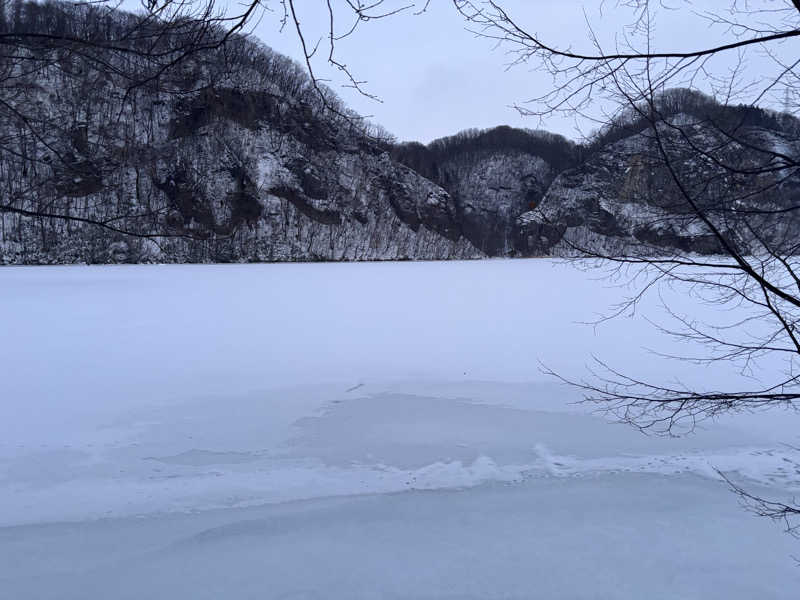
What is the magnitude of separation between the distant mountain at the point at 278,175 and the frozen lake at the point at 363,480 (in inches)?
76.0

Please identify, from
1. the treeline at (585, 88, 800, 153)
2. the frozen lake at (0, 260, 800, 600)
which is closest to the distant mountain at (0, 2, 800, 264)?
the treeline at (585, 88, 800, 153)

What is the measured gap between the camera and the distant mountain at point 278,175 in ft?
9.45

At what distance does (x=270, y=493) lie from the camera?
413 cm

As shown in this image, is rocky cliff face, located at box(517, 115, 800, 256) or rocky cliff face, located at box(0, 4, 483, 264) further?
rocky cliff face, located at box(0, 4, 483, 264)

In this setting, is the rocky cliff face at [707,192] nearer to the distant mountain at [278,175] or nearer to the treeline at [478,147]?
the distant mountain at [278,175]

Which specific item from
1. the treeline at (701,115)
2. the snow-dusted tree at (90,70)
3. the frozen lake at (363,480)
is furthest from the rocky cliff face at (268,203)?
the treeline at (701,115)

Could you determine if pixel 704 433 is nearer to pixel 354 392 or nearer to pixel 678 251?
pixel 678 251

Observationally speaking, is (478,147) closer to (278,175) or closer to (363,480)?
(278,175)

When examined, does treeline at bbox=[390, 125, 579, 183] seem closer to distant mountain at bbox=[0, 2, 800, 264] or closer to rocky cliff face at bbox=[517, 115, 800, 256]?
distant mountain at bbox=[0, 2, 800, 264]

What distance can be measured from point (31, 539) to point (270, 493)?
1551mm

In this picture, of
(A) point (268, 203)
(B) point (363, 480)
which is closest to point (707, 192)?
(B) point (363, 480)

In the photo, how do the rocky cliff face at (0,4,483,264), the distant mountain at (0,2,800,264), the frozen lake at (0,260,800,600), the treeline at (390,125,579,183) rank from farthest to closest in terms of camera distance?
the treeline at (390,125,579,183) < the rocky cliff face at (0,4,483,264) < the frozen lake at (0,260,800,600) < the distant mountain at (0,2,800,264)

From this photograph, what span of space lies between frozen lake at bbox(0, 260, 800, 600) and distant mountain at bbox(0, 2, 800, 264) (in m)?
1.93

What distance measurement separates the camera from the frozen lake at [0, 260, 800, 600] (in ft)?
10.3
